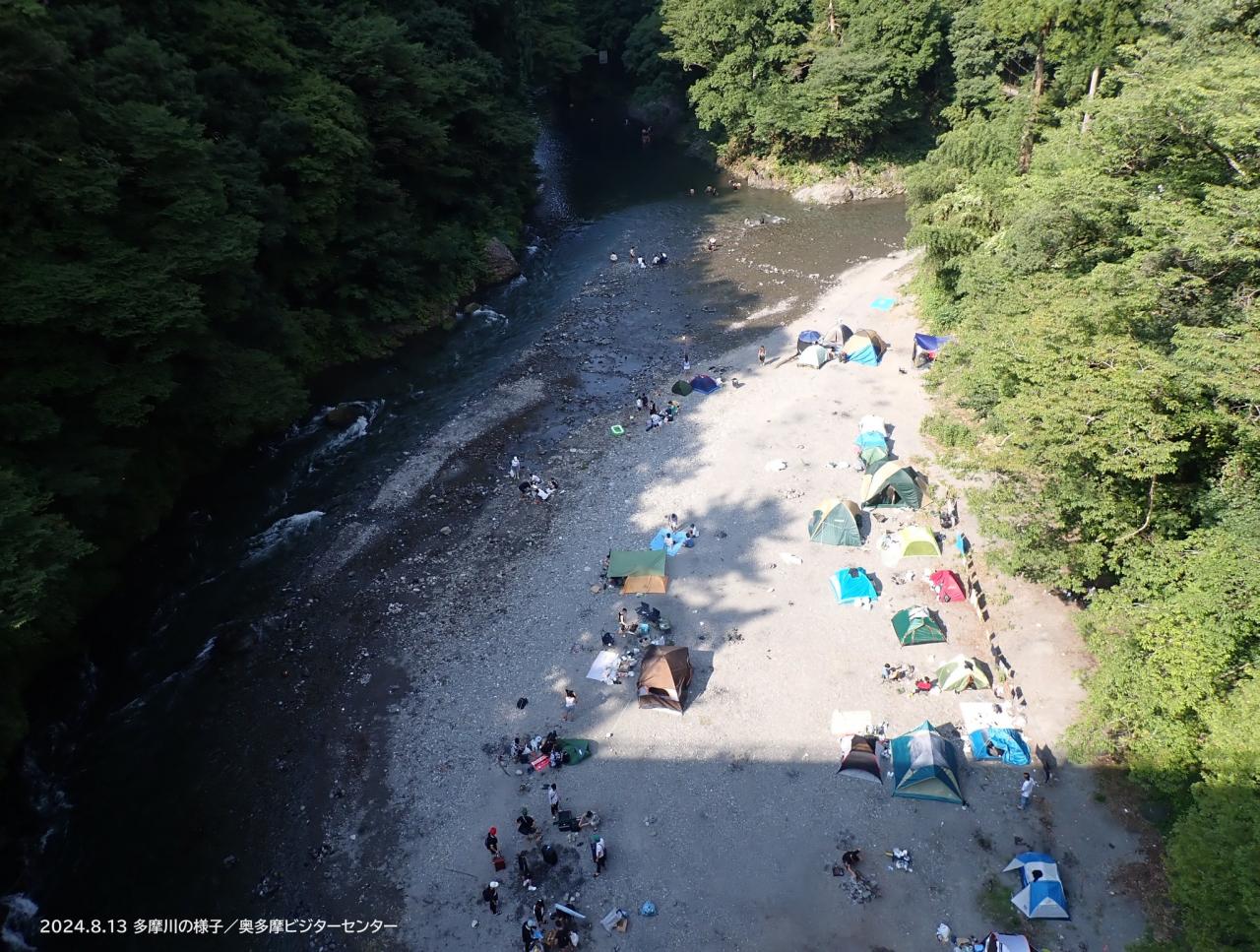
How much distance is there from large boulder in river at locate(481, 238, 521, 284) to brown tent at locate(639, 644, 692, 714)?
105 ft

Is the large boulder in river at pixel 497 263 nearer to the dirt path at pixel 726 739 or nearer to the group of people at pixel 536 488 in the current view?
the group of people at pixel 536 488

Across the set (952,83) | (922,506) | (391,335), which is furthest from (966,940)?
(952,83)

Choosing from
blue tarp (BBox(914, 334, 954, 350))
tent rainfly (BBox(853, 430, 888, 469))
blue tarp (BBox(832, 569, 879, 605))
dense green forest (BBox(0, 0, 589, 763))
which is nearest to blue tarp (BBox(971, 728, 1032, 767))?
blue tarp (BBox(832, 569, 879, 605))

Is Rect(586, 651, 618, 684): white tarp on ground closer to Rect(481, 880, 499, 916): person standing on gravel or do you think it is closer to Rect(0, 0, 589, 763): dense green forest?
Rect(481, 880, 499, 916): person standing on gravel

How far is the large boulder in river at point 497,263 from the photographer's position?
4559cm

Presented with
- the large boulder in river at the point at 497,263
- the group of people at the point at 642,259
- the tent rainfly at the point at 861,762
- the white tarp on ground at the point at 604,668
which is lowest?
the tent rainfly at the point at 861,762

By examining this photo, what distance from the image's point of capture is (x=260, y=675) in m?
22.5

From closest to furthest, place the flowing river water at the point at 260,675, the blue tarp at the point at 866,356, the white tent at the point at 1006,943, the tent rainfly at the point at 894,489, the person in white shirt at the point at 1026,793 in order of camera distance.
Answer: the white tent at the point at 1006,943 → the flowing river water at the point at 260,675 → the person in white shirt at the point at 1026,793 → the tent rainfly at the point at 894,489 → the blue tarp at the point at 866,356

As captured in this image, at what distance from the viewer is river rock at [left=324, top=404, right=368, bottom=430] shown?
3325 cm

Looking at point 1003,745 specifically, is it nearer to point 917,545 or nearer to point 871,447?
point 917,545

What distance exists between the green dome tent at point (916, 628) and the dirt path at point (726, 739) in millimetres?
331

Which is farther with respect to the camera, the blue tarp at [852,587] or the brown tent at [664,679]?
the blue tarp at [852,587]

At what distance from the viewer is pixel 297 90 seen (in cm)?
3262

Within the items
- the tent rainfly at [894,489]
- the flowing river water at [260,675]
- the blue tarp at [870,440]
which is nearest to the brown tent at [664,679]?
the flowing river water at [260,675]
